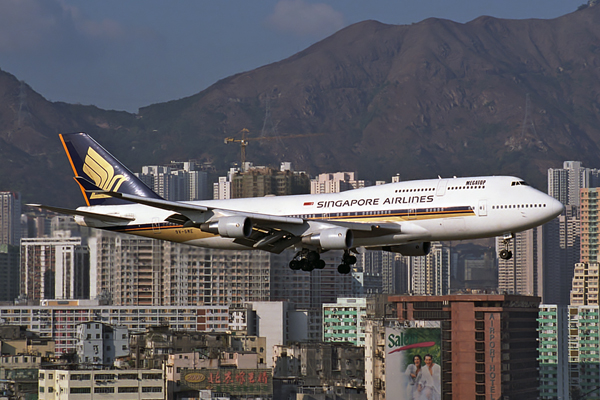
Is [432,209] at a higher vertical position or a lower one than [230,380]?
higher

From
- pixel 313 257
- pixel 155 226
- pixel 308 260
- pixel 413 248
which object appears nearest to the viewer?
pixel 313 257

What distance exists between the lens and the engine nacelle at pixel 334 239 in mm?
62625

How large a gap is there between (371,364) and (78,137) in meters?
105

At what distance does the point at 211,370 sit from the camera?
15288 cm

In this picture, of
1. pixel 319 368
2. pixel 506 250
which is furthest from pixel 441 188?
pixel 319 368

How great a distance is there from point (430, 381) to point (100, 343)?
61256mm

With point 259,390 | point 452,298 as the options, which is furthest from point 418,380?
point 259,390

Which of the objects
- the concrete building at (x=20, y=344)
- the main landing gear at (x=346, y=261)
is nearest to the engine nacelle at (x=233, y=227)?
the main landing gear at (x=346, y=261)

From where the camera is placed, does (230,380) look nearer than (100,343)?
Yes

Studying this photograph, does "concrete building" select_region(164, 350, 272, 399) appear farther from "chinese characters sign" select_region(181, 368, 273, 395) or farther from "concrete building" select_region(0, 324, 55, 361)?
"concrete building" select_region(0, 324, 55, 361)

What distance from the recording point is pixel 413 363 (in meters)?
172

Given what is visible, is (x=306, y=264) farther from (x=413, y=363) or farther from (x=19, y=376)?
(x=413, y=363)

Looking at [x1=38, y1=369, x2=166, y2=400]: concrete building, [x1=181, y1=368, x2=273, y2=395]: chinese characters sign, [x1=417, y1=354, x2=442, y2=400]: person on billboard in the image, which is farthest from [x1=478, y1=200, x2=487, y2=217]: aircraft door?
Answer: [x1=417, y1=354, x2=442, y2=400]: person on billboard

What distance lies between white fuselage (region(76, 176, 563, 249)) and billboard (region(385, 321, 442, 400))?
107079mm
